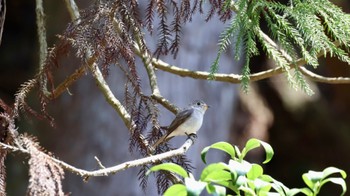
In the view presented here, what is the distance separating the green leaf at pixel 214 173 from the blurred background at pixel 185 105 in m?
1.46

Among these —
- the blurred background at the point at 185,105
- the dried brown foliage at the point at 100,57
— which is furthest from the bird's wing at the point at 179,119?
the blurred background at the point at 185,105

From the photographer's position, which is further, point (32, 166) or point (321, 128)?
point (321, 128)

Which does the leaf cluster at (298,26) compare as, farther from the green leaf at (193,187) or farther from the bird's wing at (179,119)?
the green leaf at (193,187)

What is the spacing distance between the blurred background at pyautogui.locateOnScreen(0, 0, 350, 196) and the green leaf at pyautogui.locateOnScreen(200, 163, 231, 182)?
146cm

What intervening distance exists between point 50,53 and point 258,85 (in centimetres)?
321

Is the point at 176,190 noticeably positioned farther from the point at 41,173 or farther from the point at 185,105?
the point at 185,105

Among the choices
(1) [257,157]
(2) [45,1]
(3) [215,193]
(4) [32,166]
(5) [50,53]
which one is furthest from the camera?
(1) [257,157]

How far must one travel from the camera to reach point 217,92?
3104 millimetres

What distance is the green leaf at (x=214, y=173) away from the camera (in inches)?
31.7

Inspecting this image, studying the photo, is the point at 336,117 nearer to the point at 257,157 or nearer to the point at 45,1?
the point at 257,157

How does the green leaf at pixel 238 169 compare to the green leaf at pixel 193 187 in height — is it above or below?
below

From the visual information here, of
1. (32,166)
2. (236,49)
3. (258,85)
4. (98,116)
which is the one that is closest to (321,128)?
(258,85)

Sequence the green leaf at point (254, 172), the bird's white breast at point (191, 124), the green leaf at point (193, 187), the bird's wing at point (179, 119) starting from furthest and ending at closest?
the bird's white breast at point (191, 124) → the bird's wing at point (179, 119) → the green leaf at point (254, 172) → the green leaf at point (193, 187)

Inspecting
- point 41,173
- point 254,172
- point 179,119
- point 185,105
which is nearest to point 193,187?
point 254,172
